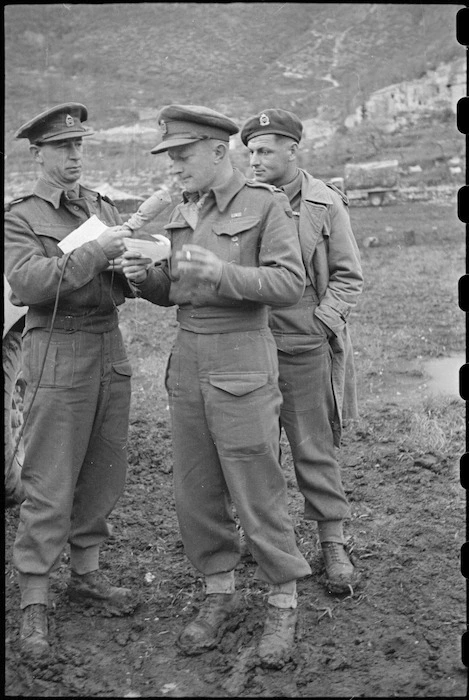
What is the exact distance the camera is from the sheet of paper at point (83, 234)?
3.34 m

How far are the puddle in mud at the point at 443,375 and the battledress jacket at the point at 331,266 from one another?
2.87m

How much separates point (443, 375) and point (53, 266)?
4601mm

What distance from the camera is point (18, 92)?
4012 cm

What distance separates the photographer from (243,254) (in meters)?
3.20

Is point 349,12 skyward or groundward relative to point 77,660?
skyward

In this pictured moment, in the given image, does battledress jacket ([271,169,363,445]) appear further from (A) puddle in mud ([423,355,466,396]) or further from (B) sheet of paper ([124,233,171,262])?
(A) puddle in mud ([423,355,466,396])

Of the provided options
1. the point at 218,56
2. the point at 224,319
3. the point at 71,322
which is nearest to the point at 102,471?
the point at 71,322

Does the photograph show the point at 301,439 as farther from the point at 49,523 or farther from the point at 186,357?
the point at 49,523

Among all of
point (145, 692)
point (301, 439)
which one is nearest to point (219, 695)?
point (145, 692)

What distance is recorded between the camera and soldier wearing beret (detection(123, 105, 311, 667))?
316 centimetres

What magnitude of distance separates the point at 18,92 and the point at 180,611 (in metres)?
40.7

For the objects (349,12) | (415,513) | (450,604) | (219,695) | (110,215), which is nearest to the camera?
(219,695)

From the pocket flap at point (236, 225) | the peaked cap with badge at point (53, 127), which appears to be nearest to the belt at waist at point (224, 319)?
the pocket flap at point (236, 225)

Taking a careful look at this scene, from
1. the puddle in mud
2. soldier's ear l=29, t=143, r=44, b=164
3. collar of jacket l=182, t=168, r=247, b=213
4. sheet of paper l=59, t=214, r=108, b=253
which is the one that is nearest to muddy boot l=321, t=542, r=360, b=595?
collar of jacket l=182, t=168, r=247, b=213
